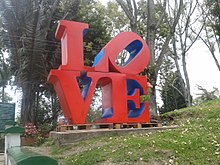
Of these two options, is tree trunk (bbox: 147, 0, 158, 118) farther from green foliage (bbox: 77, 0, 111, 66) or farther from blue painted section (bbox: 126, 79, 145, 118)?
green foliage (bbox: 77, 0, 111, 66)

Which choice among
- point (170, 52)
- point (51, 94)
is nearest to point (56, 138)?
point (51, 94)

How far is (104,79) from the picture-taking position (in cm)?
755

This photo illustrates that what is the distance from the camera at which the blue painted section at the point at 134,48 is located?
324 inches

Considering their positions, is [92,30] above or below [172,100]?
above

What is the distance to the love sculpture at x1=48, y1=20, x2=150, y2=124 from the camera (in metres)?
6.89

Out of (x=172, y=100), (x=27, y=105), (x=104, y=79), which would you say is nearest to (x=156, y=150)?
(x=104, y=79)

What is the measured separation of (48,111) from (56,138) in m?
10.7

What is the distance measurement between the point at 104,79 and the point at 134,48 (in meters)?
1.60

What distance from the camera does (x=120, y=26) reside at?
19.2 m

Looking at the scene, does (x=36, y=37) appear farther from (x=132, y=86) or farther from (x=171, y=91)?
(x=171, y=91)

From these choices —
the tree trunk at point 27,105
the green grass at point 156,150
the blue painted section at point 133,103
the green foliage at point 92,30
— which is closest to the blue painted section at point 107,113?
the blue painted section at point 133,103

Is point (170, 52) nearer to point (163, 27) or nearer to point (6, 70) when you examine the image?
point (163, 27)

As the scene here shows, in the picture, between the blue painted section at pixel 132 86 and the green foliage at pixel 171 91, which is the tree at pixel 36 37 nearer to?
the blue painted section at pixel 132 86

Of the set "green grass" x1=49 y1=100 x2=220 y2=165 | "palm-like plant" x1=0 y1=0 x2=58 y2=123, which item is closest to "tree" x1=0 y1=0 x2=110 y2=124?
"palm-like plant" x1=0 y1=0 x2=58 y2=123
